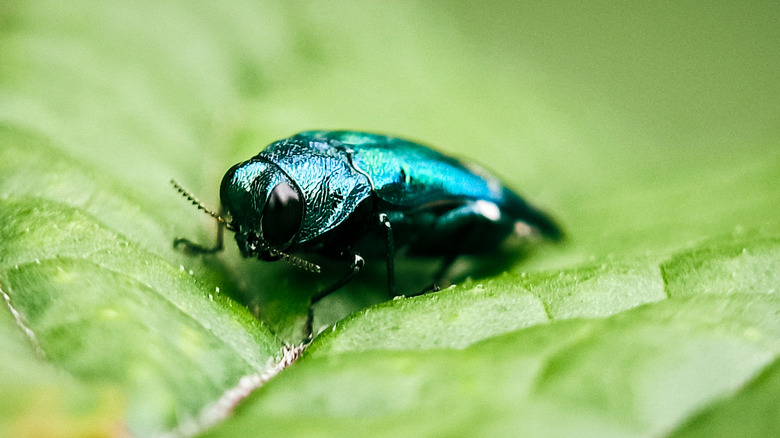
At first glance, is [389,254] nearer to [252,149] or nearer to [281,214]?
[281,214]

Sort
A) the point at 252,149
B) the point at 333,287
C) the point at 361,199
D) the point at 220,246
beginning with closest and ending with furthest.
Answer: the point at 333,287
the point at 220,246
the point at 361,199
the point at 252,149

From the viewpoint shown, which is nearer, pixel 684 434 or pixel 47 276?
pixel 684 434

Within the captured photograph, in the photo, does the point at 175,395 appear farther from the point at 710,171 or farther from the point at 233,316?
the point at 710,171

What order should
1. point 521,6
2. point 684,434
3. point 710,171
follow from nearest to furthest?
point 684,434
point 710,171
point 521,6

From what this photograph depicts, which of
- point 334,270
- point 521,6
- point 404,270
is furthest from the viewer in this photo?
point 521,6

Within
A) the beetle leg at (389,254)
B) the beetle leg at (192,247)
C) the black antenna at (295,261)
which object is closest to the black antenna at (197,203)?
the beetle leg at (192,247)

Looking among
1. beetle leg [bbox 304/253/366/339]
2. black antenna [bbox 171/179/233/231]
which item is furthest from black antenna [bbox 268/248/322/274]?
black antenna [bbox 171/179/233/231]

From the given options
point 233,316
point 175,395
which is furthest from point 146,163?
point 175,395

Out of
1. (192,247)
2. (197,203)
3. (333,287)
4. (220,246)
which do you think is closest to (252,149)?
(197,203)
